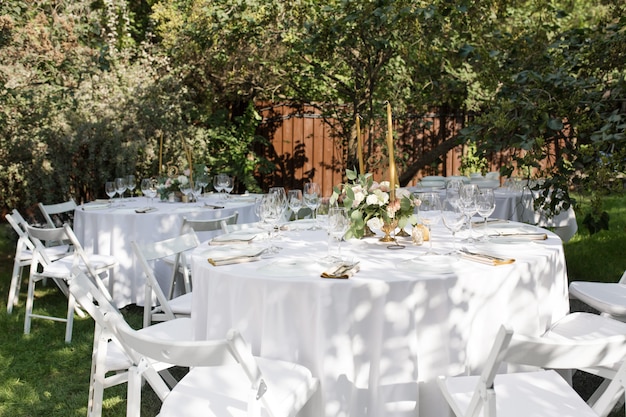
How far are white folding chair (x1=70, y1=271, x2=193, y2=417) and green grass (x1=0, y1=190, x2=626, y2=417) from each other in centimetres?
63

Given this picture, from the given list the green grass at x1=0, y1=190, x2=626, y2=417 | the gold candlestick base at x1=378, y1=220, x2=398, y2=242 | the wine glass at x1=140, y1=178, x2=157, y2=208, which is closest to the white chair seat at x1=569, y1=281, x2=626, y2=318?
the green grass at x1=0, y1=190, x2=626, y2=417

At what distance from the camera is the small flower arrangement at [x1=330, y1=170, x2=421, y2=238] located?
3012 millimetres

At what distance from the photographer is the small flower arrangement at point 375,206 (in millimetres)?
3012

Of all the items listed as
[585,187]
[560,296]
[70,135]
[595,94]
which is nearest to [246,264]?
[560,296]

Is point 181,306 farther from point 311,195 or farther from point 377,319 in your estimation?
point 377,319

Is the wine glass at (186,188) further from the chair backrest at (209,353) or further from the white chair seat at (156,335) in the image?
the chair backrest at (209,353)

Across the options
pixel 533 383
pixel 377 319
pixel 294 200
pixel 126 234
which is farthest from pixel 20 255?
pixel 533 383

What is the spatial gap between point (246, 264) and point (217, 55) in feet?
22.3

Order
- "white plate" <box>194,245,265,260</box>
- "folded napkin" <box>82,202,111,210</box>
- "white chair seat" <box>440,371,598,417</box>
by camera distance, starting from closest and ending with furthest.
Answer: "white chair seat" <box>440,371,598,417</box>, "white plate" <box>194,245,265,260</box>, "folded napkin" <box>82,202,111,210</box>

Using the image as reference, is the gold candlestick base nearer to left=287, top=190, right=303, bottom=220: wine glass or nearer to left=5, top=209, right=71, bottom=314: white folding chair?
left=287, top=190, right=303, bottom=220: wine glass

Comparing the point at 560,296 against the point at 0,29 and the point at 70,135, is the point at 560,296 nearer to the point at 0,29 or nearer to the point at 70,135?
the point at 70,135

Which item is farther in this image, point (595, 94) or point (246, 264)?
point (595, 94)

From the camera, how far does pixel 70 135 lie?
24.4 feet

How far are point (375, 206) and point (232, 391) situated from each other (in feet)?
4.11
